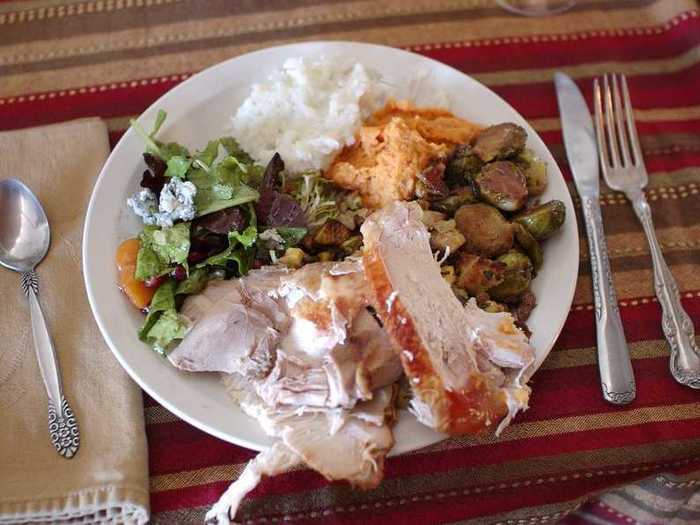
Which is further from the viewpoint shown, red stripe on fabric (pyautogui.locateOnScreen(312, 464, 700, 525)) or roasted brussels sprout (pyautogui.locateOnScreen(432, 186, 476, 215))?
roasted brussels sprout (pyautogui.locateOnScreen(432, 186, 476, 215))

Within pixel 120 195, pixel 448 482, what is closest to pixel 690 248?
pixel 448 482

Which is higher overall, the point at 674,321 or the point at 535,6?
the point at 535,6

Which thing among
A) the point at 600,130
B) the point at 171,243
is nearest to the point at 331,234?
the point at 171,243

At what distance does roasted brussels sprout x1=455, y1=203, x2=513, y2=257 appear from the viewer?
7.06 feet

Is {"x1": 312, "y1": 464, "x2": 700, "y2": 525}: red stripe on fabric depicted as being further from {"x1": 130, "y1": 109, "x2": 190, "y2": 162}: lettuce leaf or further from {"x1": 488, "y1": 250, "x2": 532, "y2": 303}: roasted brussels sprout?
{"x1": 130, "y1": 109, "x2": 190, "y2": 162}: lettuce leaf

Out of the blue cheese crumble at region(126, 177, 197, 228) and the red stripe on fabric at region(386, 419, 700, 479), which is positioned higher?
the blue cheese crumble at region(126, 177, 197, 228)

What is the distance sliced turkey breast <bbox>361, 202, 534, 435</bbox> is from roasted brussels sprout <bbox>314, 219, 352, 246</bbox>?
0.22 meters

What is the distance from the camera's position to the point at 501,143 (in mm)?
2311

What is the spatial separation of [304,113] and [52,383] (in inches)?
51.9

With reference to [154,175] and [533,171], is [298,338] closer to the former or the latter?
[154,175]

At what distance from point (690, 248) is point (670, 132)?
636mm

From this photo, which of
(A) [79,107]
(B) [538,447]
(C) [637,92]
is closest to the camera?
(B) [538,447]

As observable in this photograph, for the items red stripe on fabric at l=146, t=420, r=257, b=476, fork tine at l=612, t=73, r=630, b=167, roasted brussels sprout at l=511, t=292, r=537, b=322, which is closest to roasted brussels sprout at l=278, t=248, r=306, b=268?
red stripe on fabric at l=146, t=420, r=257, b=476

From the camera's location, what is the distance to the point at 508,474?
198 cm
